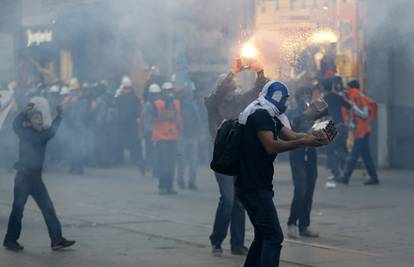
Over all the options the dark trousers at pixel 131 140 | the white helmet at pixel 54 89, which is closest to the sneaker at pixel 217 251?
the dark trousers at pixel 131 140

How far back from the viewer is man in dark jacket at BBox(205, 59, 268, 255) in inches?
425

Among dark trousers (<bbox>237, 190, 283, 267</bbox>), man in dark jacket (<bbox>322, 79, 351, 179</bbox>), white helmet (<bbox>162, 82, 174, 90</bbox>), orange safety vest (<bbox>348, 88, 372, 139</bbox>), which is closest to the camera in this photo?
dark trousers (<bbox>237, 190, 283, 267</bbox>)

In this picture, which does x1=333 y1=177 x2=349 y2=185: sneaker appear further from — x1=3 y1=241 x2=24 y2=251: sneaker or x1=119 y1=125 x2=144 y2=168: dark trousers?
x1=3 y1=241 x2=24 y2=251: sneaker

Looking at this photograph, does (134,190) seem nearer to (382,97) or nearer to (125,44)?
(125,44)

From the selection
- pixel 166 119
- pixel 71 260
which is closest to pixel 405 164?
pixel 166 119

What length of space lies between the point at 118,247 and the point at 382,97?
10.5 meters

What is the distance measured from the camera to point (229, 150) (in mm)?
8531

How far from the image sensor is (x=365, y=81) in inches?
797

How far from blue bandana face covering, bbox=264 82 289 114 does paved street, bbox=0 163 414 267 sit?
2.09m

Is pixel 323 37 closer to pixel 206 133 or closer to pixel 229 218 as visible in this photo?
pixel 229 218

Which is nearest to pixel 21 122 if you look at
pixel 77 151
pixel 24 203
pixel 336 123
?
pixel 24 203

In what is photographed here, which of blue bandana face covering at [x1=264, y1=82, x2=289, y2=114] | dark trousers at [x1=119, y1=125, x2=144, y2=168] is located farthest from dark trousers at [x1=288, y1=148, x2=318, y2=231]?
dark trousers at [x1=119, y1=125, x2=144, y2=168]

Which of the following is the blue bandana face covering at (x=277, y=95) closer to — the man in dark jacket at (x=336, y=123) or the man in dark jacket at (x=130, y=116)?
the man in dark jacket at (x=336, y=123)

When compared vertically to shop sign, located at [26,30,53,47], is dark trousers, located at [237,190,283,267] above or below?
below
